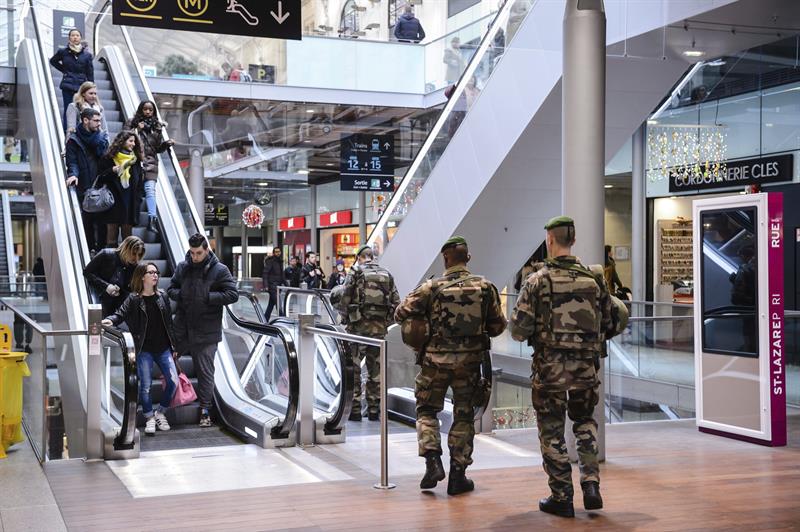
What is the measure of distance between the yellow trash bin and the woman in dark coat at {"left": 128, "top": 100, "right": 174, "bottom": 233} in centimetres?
419

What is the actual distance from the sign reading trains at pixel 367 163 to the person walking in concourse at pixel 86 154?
8550 millimetres

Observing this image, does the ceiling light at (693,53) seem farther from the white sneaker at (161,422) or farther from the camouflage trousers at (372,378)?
the white sneaker at (161,422)

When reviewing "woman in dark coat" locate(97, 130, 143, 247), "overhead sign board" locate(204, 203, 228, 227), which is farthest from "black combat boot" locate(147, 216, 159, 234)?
"overhead sign board" locate(204, 203, 228, 227)

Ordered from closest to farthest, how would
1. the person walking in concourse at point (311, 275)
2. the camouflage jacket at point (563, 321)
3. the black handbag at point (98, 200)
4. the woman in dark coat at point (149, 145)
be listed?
the camouflage jacket at point (563, 321)
the black handbag at point (98, 200)
the woman in dark coat at point (149, 145)
the person walking in concourse at point (311, 275)

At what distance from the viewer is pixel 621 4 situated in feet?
31.8

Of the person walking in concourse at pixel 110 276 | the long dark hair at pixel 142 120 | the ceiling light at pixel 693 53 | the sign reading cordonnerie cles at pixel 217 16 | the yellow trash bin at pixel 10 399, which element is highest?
the ceiling light at pixel 693 53

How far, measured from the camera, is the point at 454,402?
603 centimetres

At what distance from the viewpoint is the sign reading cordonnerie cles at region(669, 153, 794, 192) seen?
655 inches

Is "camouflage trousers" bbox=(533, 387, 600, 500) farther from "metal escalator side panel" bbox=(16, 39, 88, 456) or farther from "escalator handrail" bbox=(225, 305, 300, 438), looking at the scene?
"metal escalator side panel" bbox=(16, 39, 88, 456)

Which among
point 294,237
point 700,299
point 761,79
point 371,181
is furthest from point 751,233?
point 294,237

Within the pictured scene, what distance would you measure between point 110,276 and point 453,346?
4.33 m

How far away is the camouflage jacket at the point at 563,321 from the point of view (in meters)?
5.48

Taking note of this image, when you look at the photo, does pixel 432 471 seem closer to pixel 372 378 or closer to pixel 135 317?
pixel 135 317

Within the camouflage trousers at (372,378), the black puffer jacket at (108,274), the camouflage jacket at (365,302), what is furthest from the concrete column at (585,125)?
the black puffer jacket at (108,274)
